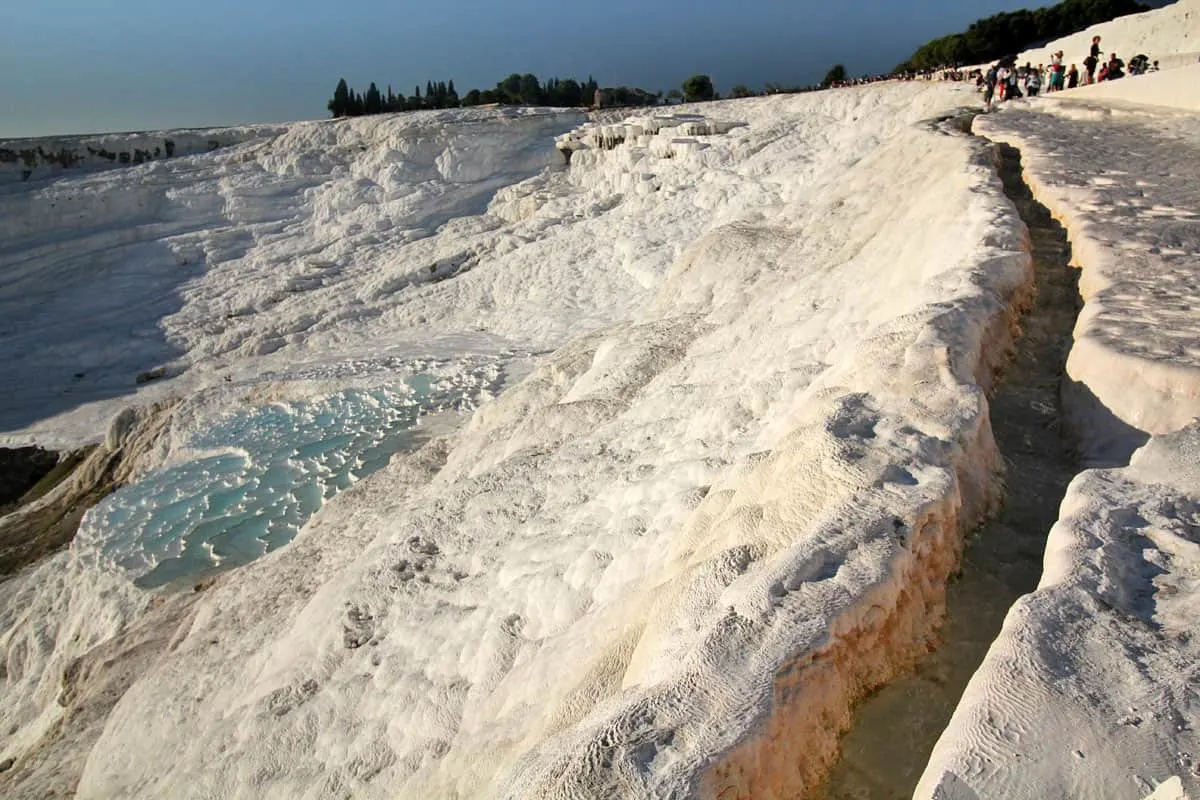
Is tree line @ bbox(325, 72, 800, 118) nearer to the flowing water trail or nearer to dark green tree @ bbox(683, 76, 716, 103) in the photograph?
dark green tree @ bbox(683, 76, 716, 103)

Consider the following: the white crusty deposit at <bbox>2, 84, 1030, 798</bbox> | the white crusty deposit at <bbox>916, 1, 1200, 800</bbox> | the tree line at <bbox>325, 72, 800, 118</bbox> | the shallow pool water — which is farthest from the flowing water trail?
the tree line at <bbox>325, 72, 800, 118</bbox>

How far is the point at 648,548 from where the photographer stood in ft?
12.5

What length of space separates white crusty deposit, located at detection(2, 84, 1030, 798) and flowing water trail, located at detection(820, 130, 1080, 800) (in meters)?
0.08

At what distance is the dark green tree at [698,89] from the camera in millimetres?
30922

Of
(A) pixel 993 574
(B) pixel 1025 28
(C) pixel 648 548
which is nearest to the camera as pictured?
(A) pixel 993 574

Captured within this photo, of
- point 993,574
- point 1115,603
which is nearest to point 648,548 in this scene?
point 993,574

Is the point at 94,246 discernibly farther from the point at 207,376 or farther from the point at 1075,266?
the point at 1075,266

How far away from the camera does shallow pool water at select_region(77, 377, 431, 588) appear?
8531 millimetres

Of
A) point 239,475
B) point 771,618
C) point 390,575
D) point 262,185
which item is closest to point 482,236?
point 262,185

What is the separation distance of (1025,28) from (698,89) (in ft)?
39.2

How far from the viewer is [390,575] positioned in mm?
5215

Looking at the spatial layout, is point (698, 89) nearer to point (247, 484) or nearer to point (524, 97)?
point (524, 97)

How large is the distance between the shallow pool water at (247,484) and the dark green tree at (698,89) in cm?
2342

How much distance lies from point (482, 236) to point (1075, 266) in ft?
47.5
